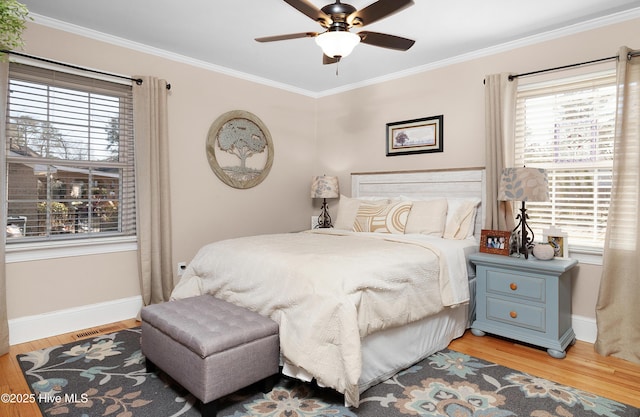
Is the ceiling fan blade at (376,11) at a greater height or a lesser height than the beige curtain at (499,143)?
greater

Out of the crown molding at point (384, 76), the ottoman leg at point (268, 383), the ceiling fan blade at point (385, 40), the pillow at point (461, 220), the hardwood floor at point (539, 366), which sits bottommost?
the hardwood floor at point (539, 366)

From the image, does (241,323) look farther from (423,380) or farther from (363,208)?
(363,208)

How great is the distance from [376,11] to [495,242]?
79.2 inches

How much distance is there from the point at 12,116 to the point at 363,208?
3.02 metres

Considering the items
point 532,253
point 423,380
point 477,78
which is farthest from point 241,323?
point 477,78

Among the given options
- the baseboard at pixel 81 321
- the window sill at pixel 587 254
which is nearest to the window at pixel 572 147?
the window sill at pixel 587 254

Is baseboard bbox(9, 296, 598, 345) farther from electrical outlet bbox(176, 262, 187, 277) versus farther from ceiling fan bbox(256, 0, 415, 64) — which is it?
ceiling fan bbox(256, 0, 415, 64)

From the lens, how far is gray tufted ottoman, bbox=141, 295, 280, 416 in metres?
1.91

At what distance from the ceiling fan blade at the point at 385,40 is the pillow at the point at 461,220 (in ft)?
5.13

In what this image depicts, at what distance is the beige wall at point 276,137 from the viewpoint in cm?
305

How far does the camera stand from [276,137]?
4.71m

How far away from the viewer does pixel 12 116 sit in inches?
114

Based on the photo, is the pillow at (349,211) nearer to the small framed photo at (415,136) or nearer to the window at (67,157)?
the small framed photo at (415,136)

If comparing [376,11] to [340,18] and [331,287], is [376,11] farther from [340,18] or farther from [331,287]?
[331,287]
